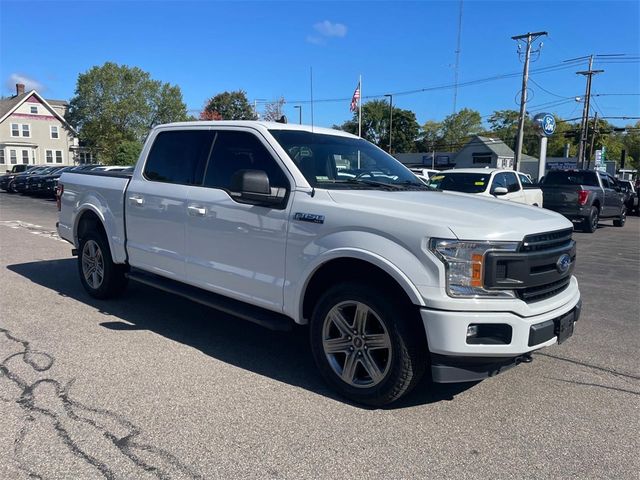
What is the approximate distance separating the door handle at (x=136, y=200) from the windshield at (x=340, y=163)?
175 centimetres

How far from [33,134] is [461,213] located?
6801 cm

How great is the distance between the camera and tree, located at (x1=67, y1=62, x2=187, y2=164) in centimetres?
6550

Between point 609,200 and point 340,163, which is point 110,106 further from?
point 340,163

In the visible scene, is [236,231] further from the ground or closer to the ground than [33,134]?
A: closer to the ground

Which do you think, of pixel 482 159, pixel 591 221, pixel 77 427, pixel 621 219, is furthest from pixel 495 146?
pixel 77 427

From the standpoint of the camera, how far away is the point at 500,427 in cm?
354

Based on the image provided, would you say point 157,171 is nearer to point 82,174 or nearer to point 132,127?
point 82,174

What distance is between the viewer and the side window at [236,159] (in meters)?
4.48

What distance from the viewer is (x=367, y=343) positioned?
376cm

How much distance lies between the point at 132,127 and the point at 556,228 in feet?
231

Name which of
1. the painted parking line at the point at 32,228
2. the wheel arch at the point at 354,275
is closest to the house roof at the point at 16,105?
the painted parking line at the point at 32,228

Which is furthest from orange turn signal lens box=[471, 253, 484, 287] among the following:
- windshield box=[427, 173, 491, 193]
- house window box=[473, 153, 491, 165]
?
house window box=[473, 153, 491, 165]

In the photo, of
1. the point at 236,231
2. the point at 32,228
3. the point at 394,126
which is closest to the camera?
the point at 236,231

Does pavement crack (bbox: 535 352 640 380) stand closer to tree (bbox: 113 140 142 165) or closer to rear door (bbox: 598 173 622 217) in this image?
rear door (bbox: 598 173 622 217)
